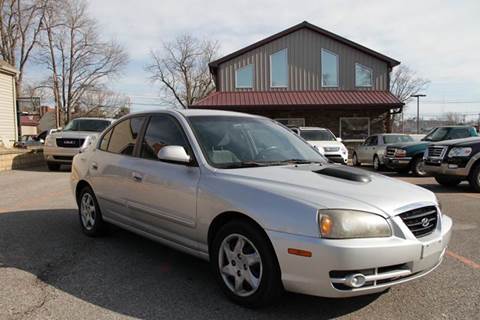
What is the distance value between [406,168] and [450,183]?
3.25m

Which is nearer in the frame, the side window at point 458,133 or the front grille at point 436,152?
the front grille at point 436,152

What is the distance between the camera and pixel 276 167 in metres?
4.14

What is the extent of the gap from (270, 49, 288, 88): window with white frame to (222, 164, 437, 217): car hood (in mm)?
22122

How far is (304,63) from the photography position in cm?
2598

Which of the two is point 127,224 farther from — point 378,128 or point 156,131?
point 378,128

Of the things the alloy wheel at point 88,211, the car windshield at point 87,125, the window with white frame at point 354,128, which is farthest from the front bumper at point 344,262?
the window with white frame at point 354,128

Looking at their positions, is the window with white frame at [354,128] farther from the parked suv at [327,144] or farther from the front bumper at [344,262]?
the front bumper at [344,262]

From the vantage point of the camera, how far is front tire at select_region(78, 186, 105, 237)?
575cm

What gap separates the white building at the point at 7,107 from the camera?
21188 mm

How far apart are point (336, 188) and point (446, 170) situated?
7892 millimetres

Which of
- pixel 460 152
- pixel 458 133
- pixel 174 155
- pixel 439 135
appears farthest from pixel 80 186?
pixel 458 133

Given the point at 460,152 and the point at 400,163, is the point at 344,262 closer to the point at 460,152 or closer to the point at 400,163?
the point at 460,152

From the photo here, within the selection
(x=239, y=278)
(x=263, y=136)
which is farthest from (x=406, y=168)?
(x=239, y=278)

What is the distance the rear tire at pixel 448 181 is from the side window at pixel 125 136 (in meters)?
8.08
